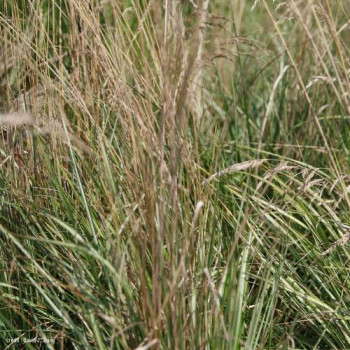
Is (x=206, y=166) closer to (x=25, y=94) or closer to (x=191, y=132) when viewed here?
(x=191, y=132)

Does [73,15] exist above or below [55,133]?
above

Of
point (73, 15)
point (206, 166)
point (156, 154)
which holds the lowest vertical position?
point (206, 166)

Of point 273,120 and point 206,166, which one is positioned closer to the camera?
point 206,166

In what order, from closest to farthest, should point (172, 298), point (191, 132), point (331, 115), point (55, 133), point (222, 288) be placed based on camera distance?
point (172, 298) → point (222, 288) → point (55, 133) → point (191, 132) → point (331, 115)

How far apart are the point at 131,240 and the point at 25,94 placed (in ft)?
2.35

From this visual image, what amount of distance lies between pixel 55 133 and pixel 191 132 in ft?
2.11

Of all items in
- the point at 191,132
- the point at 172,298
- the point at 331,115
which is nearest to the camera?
the point at 172,298

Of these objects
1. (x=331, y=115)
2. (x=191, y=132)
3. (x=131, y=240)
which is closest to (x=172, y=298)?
(x=131, y=240)

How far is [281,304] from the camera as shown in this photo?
220cm

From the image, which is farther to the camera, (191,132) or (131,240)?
(191,132)

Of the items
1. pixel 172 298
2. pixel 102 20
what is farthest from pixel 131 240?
pixel 102 20

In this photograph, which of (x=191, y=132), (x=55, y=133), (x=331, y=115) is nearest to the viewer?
(x=55, y=133)

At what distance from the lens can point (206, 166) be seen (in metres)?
2.69

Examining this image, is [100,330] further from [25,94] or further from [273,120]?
[273,120]
